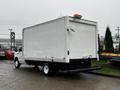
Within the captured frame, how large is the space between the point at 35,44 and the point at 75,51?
3242mm

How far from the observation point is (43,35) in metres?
11.6

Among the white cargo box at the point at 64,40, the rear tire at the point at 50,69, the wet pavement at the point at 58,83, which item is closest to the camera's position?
the wet pavement at the point at 58,83

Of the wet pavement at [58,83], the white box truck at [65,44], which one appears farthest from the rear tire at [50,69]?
the wet pavement at [58,83]

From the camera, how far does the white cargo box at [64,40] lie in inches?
395

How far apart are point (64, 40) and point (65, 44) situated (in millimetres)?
229

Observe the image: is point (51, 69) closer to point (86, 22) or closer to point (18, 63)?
point (86, 22)

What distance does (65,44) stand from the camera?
9.95 m

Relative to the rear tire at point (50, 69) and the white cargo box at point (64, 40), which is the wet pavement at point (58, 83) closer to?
the rear tire at point (50, 69)

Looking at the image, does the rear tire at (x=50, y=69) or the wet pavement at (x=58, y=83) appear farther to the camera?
the rear tire at (x=50, y=69)

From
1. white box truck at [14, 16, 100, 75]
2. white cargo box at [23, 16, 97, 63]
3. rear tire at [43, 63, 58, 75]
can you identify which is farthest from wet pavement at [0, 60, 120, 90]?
white cargo box at [23, 16, 97, 63]

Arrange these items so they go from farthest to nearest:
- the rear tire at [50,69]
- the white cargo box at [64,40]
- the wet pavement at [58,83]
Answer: the rear tire at [50,69]
the white cargo box at [64,40]
the wet pavement at [58,83]

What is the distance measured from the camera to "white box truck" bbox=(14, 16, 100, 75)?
10078 millimetres

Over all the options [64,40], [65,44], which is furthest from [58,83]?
[64,40]

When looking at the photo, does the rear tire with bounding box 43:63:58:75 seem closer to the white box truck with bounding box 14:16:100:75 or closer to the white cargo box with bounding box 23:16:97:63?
the white box truck with bounding box 14:16:100:75
